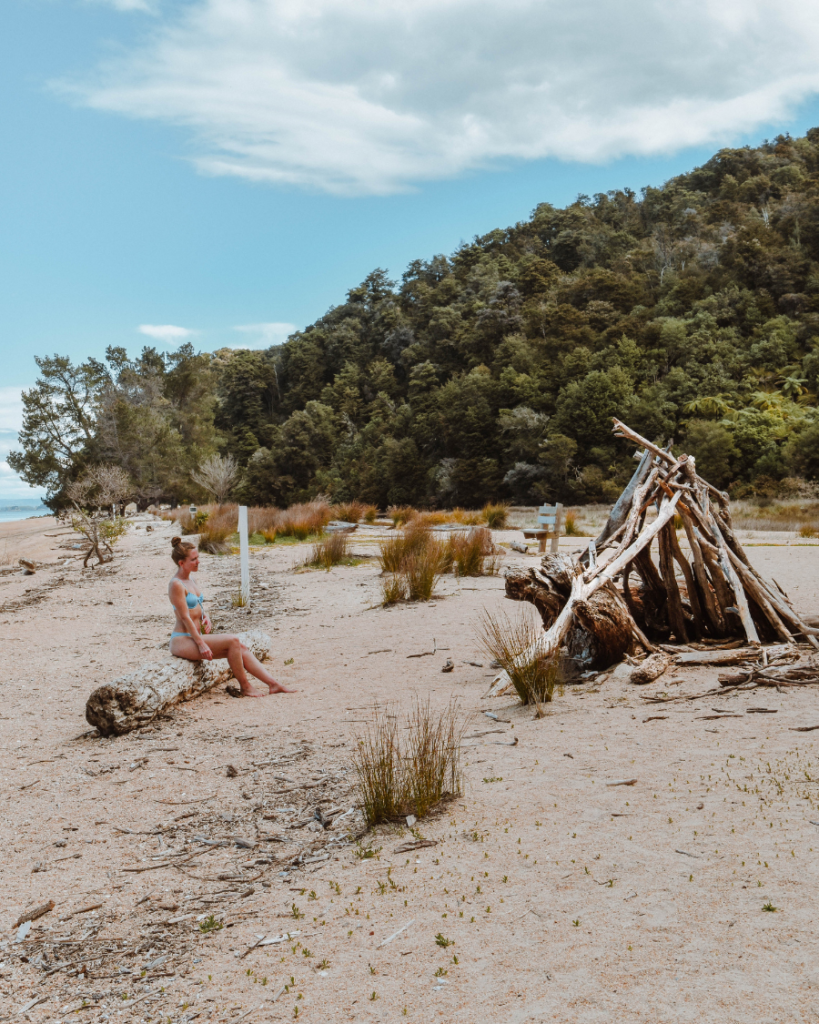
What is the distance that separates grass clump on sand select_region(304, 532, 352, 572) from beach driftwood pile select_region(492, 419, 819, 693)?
285 inches

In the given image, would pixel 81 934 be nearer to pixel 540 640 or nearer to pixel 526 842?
pixel 526 842

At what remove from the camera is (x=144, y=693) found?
204 inches

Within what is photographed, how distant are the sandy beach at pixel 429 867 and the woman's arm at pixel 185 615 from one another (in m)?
0.44

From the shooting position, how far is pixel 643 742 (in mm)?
3965

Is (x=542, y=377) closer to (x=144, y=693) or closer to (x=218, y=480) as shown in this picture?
(x=218, y=480)

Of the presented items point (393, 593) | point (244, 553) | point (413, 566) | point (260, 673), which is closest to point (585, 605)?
point (260, 673)

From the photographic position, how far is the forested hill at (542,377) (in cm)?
3644

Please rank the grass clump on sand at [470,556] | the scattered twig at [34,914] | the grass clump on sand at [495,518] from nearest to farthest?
the scattered twig at [34,914] → the grass clump on sand at [470,556] → the grass clump on sand at [495,518]

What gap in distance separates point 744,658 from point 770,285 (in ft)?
144

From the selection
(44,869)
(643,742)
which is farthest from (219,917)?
(643,742)

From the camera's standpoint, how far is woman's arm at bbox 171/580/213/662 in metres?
5.53

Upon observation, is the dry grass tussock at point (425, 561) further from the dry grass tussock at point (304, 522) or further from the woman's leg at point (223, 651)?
the dry grass tussock at point (304, 522)

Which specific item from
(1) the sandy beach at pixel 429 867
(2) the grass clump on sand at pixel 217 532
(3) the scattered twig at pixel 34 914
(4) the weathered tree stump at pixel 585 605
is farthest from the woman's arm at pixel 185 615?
(2) the grass clump on sand at pixel 217 532

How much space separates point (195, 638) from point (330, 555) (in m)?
7.75
